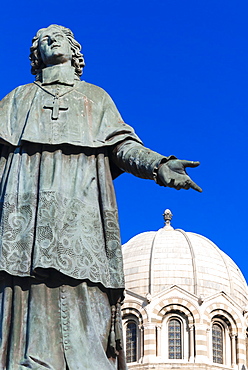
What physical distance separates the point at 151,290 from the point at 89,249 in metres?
42.4

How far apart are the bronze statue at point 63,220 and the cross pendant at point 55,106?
0.01 m

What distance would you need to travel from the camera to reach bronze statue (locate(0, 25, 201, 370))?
5.95 meters

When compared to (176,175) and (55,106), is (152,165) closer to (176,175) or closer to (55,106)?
(176,175)

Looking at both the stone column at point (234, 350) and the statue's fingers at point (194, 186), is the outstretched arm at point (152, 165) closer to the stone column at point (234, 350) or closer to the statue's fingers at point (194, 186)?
the statue's fingers at point (194, 186)

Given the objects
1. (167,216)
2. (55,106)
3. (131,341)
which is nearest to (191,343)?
(131,341)

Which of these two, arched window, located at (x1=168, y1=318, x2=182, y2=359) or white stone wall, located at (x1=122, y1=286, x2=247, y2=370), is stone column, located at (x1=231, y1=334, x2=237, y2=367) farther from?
arched window, located at (x1=168, y1=318, x2=182, y2=359)

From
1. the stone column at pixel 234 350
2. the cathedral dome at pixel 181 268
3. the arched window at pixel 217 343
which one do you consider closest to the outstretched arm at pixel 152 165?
the cathedral dome at pixel 181 268

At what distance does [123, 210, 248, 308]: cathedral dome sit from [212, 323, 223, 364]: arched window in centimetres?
188

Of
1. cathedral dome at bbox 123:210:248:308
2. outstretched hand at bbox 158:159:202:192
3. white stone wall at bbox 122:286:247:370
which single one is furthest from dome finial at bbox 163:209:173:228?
outstretched hand at bbox 158:159:202:192

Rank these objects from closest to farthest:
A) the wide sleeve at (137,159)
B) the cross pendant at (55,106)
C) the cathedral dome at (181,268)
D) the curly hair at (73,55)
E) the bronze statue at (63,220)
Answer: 1. the bronze statue at (63,220)
2. the wide sleeve at (137,159)
3. the cross pendant at (55,106)
4. the curly hair at (73,55)
5. the cathedral dome at (181,268)

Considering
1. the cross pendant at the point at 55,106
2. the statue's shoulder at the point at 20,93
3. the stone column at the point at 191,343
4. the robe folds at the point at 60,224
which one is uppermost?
the stone column at the point at 191,343

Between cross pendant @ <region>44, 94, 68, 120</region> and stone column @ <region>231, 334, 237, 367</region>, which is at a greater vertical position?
stone column @ <region>231, 334, 237, 367</region>

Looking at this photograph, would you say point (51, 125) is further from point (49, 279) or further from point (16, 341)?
point (16, 341)

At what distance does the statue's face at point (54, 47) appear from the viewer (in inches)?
271
